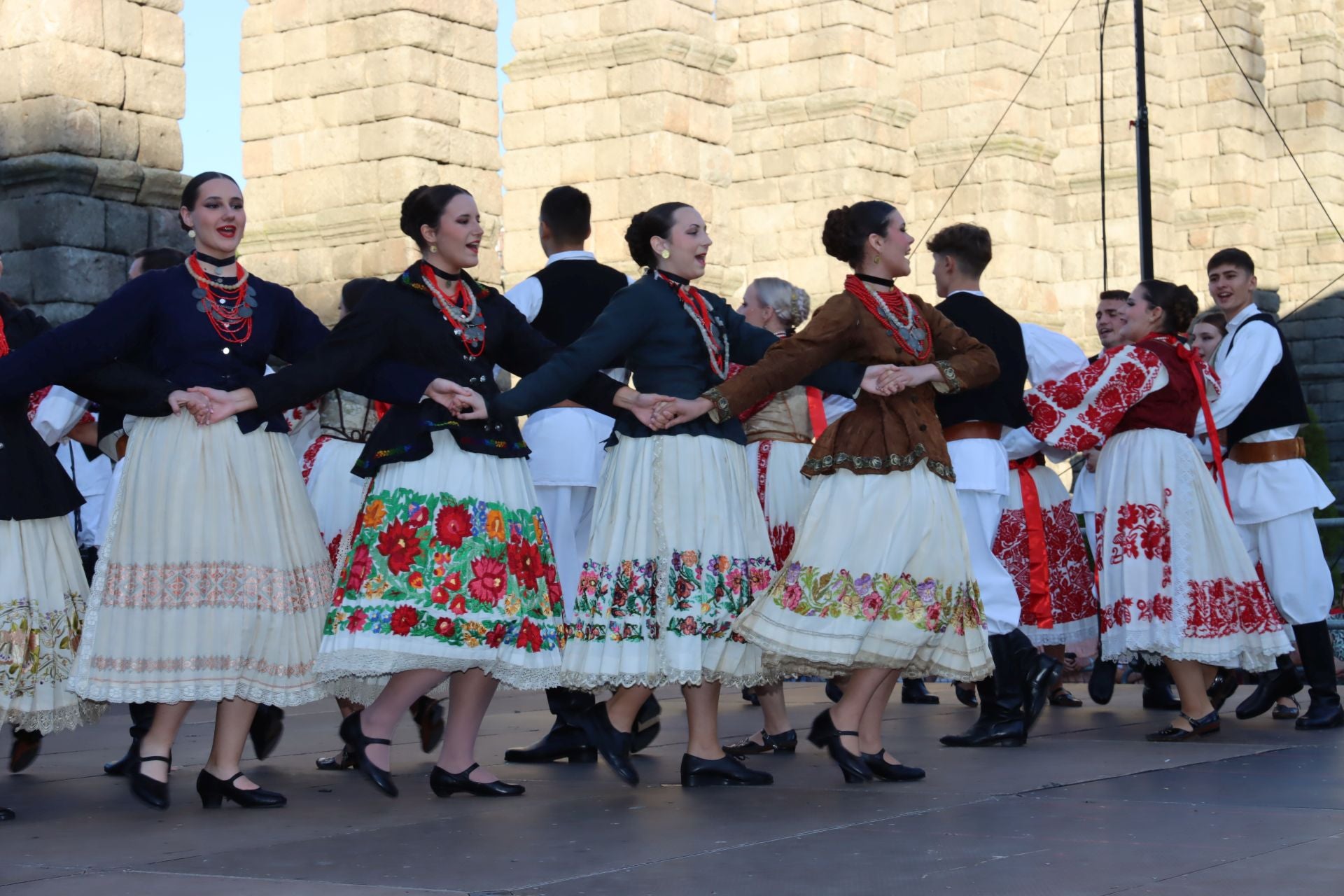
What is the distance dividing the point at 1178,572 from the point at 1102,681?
1255 mm

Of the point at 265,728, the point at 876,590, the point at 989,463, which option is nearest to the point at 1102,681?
the point at 989,463

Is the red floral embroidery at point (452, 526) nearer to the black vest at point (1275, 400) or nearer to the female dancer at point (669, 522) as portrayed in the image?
the female dancer at point (669, 522)

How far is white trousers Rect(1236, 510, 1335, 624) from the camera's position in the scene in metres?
7.52

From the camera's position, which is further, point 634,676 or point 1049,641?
point 1049,641

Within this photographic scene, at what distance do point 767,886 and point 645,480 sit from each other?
1857 mm

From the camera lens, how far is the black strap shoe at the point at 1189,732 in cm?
690

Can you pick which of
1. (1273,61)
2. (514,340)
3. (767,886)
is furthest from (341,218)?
(1273,61)

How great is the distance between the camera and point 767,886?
4.00 meters

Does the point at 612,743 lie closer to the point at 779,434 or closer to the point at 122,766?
the point at 122,766

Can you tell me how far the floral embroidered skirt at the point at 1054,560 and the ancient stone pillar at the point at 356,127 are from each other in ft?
14.8

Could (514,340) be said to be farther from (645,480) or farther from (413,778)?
(413,778)

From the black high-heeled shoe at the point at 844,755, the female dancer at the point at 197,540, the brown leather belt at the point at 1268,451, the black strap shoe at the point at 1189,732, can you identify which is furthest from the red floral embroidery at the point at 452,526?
the brown leather belt at the point at 1268,451

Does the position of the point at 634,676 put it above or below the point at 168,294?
below

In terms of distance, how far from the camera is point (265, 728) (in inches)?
245
